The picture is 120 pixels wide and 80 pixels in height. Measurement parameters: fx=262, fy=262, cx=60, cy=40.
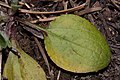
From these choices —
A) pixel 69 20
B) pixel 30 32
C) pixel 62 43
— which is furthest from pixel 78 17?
pixel 30 32

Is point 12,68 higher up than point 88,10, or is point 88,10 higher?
point 88,10

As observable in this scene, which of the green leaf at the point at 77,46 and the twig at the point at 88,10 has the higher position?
the twig at the point at 88,10

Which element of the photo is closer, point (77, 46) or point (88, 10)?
point (77, 46)

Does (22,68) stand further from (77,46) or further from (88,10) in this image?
(88,10)

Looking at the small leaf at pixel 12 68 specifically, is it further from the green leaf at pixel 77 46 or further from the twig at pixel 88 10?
the twig at pixel 88 10

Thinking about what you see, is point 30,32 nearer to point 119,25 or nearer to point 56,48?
point 56,48

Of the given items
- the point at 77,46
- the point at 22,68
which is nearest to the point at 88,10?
the point at 77,46

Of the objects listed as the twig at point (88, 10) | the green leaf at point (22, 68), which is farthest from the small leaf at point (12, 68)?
the twig at point (88, 10)
